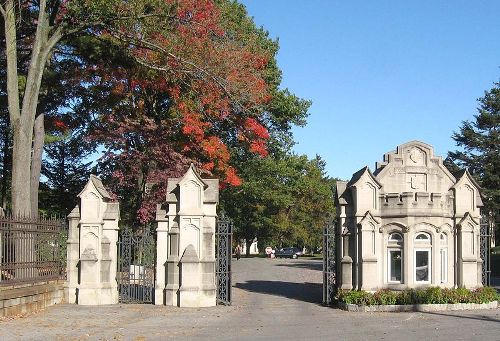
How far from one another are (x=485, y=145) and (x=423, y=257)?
96.3ft

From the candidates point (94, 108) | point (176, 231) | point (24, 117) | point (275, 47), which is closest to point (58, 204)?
point (94, 108)

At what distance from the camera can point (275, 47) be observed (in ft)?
132

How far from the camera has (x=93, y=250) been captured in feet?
70.8

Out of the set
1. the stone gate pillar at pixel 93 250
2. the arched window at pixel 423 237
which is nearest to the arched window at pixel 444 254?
the arched window at pixel 423 237

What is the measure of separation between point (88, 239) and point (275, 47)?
21.9 m

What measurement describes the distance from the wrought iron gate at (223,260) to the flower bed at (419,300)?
3.88 metres

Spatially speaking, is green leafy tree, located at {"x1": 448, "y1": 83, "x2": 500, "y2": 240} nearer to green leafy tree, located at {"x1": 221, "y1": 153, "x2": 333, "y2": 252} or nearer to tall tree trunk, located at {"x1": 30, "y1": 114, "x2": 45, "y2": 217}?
green leafy tree, located at {"x1": 221, "y1": 153, "x2": 333, "y2": 252}

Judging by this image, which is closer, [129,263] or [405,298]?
[405,298]

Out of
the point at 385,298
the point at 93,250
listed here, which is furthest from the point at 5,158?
the point at 385,298

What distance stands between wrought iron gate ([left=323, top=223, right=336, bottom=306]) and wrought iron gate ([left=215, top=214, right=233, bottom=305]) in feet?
10.5

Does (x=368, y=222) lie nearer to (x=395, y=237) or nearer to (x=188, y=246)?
(x=395, y=237)

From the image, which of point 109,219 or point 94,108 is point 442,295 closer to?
point 109,219

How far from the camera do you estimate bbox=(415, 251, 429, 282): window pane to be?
20750mm

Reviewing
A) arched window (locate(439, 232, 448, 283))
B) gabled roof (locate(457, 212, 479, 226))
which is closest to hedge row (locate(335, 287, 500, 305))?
arched window (locate(439, 232, 448, 283))
